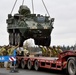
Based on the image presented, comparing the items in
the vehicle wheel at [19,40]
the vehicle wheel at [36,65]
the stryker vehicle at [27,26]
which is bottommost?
the vehicle wheel at [36,65]

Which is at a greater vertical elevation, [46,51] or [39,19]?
[39,19]

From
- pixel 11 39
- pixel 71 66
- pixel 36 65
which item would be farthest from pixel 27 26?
pixel 71 66

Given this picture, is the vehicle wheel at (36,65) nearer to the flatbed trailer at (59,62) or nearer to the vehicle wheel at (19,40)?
the flatbed trailer at (59,62)

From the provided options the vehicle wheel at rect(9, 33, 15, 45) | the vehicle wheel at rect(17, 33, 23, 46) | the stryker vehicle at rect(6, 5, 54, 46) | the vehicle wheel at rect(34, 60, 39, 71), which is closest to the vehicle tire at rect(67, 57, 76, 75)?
the vehicle wheel at rect(34, 60, 39, 71)

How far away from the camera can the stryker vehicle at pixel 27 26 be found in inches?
811

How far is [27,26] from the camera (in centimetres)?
2056

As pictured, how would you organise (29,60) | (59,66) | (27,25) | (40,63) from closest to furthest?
(59,66), (40,63), (29,60), (27,25)

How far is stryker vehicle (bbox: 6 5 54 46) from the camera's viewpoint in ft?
67.6

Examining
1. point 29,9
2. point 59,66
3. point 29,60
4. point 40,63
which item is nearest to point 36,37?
point 29,9

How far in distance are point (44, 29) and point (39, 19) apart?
956 millimetres

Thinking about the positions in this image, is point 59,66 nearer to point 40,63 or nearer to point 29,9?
point 40,63

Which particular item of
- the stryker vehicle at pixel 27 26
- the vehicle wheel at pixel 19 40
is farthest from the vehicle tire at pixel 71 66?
the vehicle wheel at pixel 19 40

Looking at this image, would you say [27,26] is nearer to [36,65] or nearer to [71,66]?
[36,65]

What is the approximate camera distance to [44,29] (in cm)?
2070
